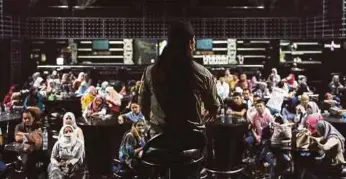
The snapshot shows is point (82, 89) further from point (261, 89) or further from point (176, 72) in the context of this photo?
point (176, 72)

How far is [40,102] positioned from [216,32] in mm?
6148

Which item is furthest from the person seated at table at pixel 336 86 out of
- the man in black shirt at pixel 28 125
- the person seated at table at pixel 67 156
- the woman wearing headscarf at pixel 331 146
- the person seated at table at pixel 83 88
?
the man in black shirt at pixel 28 125

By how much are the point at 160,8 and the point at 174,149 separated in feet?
36.5

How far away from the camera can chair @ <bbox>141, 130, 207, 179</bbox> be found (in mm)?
3480

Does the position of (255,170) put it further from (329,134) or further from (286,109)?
(286,109)

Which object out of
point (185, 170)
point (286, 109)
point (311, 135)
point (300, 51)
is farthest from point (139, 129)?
point (300, 51)

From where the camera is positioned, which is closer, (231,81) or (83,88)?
(83,88)

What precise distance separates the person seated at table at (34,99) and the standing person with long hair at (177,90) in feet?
18.1

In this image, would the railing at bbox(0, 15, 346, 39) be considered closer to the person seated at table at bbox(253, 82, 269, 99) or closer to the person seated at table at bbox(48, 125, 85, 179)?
the person seated at table at bbox(253, 82, 269, 99)

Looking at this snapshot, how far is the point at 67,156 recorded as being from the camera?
607 centimetres

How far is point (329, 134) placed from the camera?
245 inches

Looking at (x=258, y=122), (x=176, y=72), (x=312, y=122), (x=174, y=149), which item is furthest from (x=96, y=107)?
(x=174, y=149)

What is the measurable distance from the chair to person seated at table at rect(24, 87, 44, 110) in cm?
582

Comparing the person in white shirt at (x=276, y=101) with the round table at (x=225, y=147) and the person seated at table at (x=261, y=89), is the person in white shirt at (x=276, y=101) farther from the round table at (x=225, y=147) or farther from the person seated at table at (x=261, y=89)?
the round table at (x=225, y=147)
